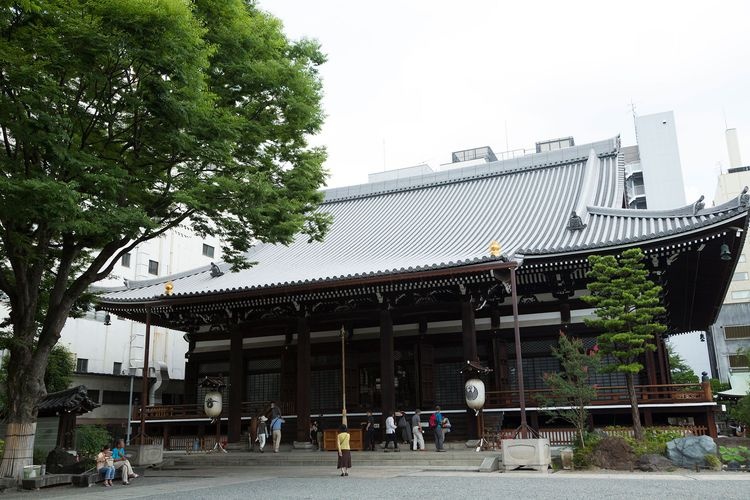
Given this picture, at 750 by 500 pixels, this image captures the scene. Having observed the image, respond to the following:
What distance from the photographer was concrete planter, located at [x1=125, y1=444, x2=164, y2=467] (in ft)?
60.7

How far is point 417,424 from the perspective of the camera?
58.3 ft

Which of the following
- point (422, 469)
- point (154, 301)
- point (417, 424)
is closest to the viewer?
point (422, 469)

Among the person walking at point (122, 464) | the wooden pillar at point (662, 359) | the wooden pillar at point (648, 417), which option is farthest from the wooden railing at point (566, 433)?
the person walking at point (122, 464)

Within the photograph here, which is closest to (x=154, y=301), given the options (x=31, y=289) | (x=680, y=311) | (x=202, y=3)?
(x=31, y=289)

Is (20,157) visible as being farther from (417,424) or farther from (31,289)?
(417,424)

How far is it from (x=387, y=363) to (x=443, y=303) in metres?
2.67

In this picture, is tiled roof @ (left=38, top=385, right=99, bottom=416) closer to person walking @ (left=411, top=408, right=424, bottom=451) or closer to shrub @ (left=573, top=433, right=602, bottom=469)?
person walking @ (left=411, top=408, right=424, bottom=451)

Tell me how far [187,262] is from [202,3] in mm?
30289

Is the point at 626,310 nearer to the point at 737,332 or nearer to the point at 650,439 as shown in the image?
the point at 650,439

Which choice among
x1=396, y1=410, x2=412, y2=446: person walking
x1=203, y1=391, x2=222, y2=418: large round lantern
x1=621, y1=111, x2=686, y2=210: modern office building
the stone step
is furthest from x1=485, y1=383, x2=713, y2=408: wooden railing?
x1=621, y1=111, x2=686, y2=210: modern office building

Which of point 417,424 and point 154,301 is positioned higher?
point 154,301

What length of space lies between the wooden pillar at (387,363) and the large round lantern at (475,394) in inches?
105

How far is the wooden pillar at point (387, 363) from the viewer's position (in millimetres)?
19188

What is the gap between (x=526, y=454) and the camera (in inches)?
574
